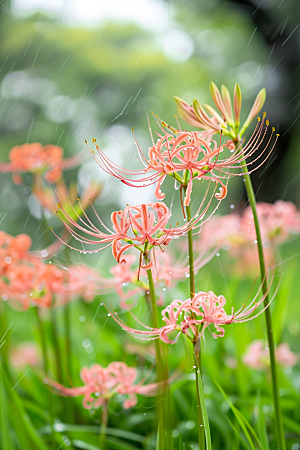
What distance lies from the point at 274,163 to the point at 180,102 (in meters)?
3.01

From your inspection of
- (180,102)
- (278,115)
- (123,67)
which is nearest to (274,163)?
(278,115)

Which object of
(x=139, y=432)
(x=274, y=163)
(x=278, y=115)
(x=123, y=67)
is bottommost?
(x=139, y=432)

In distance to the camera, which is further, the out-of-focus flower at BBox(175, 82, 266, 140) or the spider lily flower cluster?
the spider lily flower cluster

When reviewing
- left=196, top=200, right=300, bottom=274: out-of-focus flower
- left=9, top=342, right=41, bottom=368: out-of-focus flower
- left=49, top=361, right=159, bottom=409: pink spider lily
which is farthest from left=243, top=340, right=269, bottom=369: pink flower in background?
left=9, top=342, right=41, bottom=368: out-of-focus flower

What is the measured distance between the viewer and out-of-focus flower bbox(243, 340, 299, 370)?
44.6 inches

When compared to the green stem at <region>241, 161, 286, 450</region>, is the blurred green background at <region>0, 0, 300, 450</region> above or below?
above

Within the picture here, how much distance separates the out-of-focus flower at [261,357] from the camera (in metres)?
1.13

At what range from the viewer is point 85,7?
3.88 meters

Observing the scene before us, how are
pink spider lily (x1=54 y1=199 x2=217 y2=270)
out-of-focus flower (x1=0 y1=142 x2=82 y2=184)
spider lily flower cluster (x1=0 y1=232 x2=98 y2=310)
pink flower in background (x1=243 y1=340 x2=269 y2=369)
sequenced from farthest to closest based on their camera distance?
pink flower in background (x1=243 y1=340 x2=269 y2=369), out-of-focus flower (x1=0 y1=142 x2=82 y2=184), spider lily flower cluster (x1=0 y1=232 x2=98 y2=310), pink spider lily (x1=54 y1=199 x2=217 y2=270)

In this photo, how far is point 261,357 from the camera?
1.14 metres

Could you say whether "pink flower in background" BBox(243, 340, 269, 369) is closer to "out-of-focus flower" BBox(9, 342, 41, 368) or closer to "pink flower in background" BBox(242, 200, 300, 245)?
"pink flower in background" BBox(242, 200, 300, 245)

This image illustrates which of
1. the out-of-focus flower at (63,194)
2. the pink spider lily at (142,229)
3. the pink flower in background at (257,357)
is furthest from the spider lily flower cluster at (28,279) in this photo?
the pink flower in background at (257,357)

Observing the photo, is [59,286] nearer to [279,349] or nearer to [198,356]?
[198,356]

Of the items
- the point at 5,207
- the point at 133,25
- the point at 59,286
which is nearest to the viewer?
the point at 59,286
